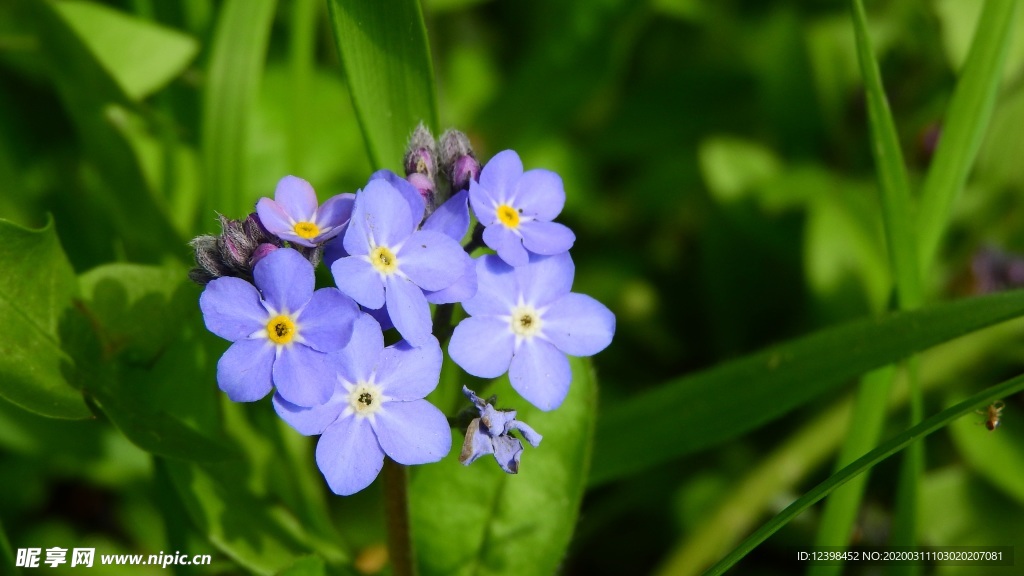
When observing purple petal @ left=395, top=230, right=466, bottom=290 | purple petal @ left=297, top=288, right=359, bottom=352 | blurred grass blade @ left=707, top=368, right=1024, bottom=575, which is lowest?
blurred grass blade @ left=707, top=368, right=1024, bottom=575

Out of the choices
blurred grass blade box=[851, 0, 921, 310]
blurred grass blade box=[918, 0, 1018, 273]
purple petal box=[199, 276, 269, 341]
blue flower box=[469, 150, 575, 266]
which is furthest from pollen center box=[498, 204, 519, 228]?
blurred grass blade box=[918, 0, 1018, 273]

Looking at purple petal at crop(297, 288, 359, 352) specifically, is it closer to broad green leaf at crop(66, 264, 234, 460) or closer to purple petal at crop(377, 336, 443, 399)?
purple petal at crop(377, 336, 443, 399)

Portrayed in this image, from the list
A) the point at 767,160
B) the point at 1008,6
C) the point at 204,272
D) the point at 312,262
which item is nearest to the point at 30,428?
the point at 204,272

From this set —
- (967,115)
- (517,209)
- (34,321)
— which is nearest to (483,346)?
(517,209)

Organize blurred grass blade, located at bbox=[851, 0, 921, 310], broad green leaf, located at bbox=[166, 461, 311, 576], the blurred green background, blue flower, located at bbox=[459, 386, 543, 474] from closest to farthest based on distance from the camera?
1. blue flower, located at bbox=[459, 386, 543, 474]
2. broad green leaf, located at bbox=[166, 461, 311, 576]
3. blurred grass blade, located at bbox=[851, 0, 921, 310]
4. the blurred green background

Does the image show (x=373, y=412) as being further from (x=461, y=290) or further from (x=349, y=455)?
(x=461, y=290)

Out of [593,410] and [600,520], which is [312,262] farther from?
[600,520]
